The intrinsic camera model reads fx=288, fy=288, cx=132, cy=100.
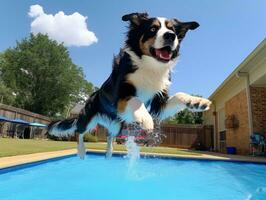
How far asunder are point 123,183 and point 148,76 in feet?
11.6

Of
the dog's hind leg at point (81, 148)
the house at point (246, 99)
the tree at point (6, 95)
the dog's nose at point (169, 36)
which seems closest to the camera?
the dog's nose at point (169, 36)

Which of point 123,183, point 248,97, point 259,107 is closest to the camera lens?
point 123,183

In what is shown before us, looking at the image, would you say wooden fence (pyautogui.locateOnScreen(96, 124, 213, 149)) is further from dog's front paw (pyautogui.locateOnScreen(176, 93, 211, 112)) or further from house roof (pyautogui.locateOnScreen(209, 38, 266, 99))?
dog's front paw (pyautogui.locateOnScreen(176, 93, 211, 112))

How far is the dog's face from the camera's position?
300cm

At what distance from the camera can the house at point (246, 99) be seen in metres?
11.9

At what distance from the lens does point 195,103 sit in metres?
3.22

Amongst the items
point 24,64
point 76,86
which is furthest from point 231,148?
point 24,64

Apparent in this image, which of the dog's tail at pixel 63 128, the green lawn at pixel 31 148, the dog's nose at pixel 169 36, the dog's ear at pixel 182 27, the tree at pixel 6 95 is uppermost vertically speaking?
the tree at pixel 6 95

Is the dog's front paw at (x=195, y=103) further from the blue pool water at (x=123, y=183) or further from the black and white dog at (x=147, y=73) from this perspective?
the blue pool water at (x=123, y=183)

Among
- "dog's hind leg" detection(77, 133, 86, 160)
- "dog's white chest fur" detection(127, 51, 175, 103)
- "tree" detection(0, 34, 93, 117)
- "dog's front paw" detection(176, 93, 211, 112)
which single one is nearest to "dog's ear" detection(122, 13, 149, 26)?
"dog's white chest fur" detection(127, 51, 175, 103)

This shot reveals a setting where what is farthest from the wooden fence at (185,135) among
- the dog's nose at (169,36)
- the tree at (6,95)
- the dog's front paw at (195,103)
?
the tree at (6,95)

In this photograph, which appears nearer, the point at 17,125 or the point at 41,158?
the point at 41,158

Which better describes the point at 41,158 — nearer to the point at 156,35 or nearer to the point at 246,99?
the point at 156,35

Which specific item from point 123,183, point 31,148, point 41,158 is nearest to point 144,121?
point 123,183
